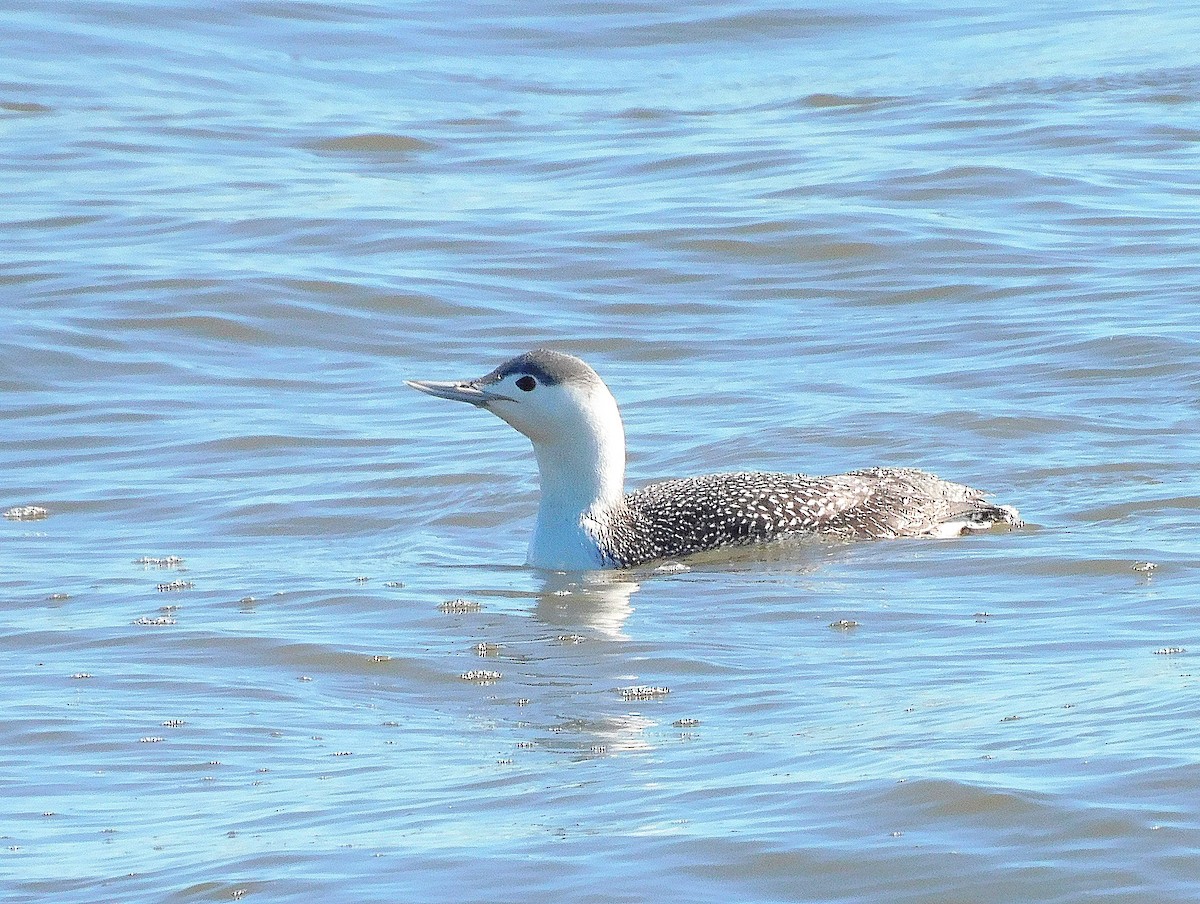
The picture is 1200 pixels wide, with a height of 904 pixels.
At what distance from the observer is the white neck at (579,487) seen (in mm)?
9133

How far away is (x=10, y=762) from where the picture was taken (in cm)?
606

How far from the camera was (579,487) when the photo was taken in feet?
30.3

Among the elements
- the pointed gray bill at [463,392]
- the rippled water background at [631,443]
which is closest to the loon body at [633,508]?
the pointed gray bill at [463,392]

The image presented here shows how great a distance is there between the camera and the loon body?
906cm

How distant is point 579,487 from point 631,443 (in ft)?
6.46

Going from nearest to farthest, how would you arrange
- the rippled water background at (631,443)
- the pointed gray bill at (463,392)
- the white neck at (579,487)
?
the rippled water background at (631,443) < the pointed gray bill at (463,392) < the white neck at (579,487)

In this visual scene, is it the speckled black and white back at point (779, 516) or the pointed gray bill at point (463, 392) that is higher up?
the pointed gray bill at point (463, 392)

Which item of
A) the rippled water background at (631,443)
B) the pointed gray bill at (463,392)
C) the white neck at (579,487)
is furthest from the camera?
the white neck at (579,487)

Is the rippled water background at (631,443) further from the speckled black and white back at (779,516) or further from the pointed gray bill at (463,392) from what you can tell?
the pointed gray bill at (463,392)

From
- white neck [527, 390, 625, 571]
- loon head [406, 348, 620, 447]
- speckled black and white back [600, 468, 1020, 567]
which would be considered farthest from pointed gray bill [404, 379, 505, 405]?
speckled black and white back [600, 468, 1020, 567]

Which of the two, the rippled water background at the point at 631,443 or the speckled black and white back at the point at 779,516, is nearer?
the rippled water background at the point at 631,443

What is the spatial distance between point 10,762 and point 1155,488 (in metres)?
5.35

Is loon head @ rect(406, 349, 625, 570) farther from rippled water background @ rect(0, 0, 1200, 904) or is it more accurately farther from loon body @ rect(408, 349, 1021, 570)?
rippled water background @ rect(0, 0, 1200, 904)

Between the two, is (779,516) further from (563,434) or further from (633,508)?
(563,434)
